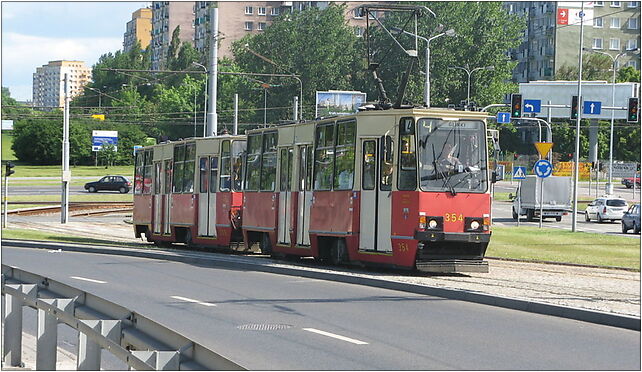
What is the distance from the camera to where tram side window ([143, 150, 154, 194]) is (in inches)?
1612

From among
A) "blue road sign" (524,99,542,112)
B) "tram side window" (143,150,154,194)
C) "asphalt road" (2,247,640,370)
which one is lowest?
"asphalt road" (2,247,640,370)

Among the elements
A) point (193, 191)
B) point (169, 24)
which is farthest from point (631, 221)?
point (169, 24)

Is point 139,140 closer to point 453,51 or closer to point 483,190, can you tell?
point 453,51

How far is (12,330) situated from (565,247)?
2764cm

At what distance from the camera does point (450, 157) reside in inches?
936

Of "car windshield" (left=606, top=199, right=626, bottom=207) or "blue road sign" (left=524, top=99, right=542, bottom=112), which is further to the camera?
"blue road sign" (left=524, top=99, right=542, bottom=112)

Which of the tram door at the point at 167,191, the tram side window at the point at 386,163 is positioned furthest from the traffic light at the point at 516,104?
the tram side window at the point at 386,163

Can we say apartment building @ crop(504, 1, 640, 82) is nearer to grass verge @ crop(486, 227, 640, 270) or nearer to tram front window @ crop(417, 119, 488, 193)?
grass verge @ crop(486, 227, 640, 270)

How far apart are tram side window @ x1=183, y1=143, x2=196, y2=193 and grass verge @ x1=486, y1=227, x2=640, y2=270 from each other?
30.3ft

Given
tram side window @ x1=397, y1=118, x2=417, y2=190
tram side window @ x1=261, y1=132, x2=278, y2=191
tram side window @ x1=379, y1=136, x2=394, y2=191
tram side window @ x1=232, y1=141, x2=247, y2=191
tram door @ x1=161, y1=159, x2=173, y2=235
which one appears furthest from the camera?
tram door @ x1=161, y1=159, x2=173, y2=235

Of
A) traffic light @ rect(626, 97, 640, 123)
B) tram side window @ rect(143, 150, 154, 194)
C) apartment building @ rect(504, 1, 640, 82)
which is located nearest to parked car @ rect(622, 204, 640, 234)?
traffic light @ rect(626, 97, 640, 123)

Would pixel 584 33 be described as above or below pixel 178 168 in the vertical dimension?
above

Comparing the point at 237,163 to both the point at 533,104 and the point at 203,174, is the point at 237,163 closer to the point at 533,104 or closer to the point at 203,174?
the point at 203,174

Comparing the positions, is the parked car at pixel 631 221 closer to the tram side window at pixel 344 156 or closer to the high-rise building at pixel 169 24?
the tram side window at pixel 344 156
